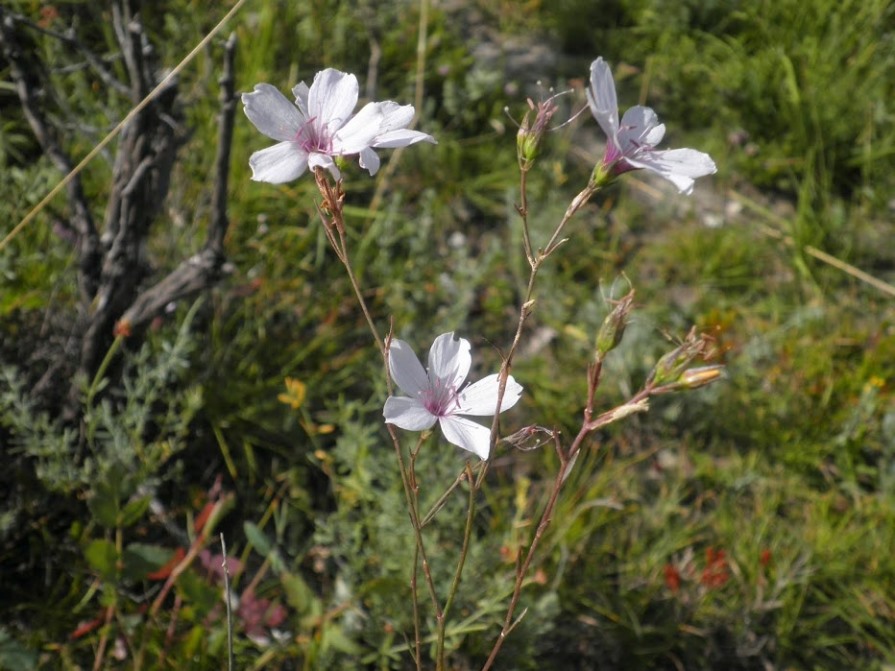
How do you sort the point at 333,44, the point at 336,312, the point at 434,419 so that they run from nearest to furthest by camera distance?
the point at 434,419
the point at 336,312
the point at 333,44

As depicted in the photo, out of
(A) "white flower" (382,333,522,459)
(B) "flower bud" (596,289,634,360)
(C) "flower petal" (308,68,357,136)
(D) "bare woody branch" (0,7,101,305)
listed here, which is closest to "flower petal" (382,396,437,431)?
(A) "white flower" (382,333,522,459)

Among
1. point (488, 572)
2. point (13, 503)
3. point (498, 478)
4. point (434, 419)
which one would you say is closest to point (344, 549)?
point (488, 572)

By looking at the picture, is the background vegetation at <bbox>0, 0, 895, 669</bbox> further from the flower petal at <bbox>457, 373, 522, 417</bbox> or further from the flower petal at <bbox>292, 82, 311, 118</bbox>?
the flower petal at <bbox>292, 82, 311, 118</bbox>

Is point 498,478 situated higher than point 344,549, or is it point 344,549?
point 344,549

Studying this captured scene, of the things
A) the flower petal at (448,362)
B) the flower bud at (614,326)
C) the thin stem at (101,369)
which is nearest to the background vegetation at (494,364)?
the thin stem at (101,369)

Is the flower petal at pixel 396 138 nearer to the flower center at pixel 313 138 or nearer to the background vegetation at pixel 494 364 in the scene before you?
the flower center at pixel 313 138

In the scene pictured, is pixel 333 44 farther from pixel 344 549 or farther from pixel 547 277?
pixel 344 549
